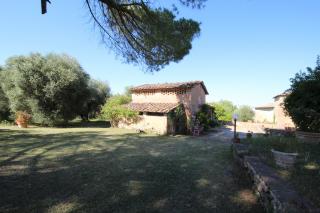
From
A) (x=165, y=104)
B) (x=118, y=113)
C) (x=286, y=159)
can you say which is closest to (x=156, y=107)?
(x=165, y=104)

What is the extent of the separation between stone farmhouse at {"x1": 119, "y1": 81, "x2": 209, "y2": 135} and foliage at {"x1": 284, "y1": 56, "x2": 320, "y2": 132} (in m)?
8.48

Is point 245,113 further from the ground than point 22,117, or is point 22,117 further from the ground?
point 245,113

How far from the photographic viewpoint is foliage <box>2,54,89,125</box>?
62.8 feet

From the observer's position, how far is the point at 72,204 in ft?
12.9

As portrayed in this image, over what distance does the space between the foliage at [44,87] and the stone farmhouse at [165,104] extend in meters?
6.33

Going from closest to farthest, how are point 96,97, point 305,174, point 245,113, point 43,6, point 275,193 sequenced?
point 275,193
point 305,174
point 43,6
point 96,97
point 245,113

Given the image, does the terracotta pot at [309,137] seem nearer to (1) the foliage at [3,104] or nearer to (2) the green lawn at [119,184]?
(2) the green lawn at [119,184]

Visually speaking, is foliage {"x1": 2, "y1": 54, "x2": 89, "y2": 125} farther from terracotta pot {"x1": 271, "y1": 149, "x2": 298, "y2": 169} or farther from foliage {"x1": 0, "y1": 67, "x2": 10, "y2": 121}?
terracotta pot {"x1": 271, "y1": 149, "x2": 298, "y2": 169}

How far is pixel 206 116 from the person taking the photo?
19.3 m

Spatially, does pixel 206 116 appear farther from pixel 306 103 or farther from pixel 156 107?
pixel 306 103

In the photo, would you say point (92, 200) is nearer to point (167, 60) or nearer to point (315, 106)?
point (167, 60)

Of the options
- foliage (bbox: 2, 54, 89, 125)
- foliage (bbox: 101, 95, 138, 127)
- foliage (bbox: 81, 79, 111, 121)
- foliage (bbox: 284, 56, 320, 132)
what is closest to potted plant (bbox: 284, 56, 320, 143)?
foliage (bbox: 284, 56, 320, 132)

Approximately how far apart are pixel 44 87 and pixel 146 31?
15198 mm

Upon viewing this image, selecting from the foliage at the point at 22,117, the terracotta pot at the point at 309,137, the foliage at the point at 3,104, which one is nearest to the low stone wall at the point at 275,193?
the terracotta pot at the point at 309,137
